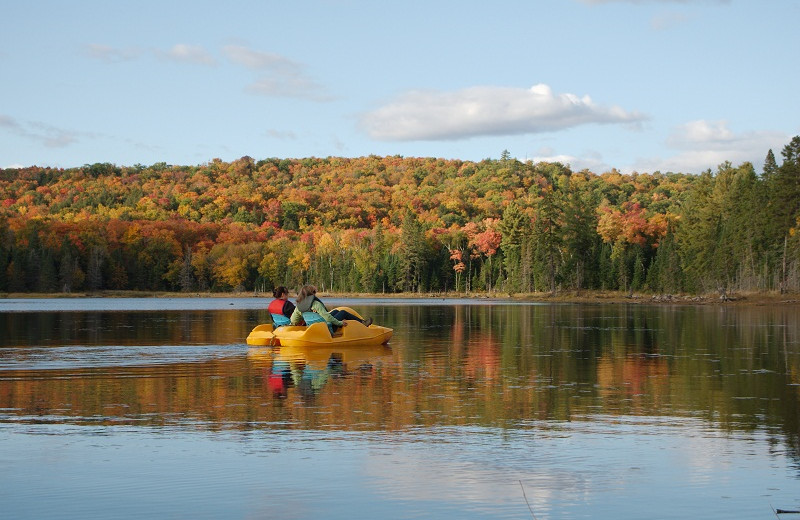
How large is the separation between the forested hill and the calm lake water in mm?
63548

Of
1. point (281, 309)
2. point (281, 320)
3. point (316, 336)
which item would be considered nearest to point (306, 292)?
point (316, 336)

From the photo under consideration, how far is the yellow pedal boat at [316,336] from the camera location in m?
28.2

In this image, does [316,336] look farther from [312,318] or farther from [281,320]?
[281,320]

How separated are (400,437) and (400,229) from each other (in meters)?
145

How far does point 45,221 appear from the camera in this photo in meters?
144

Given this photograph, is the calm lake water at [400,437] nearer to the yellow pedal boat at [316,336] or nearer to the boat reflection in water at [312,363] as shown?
the boat reflection in water at [312,363]

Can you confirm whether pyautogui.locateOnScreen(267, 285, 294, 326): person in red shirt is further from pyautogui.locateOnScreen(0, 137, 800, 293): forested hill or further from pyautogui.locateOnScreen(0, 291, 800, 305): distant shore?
pyautogui.locateOnScreen(0, 137, 800, 293): forested hill

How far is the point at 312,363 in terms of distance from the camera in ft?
79.1

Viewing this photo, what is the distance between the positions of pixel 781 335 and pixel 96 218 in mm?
138111

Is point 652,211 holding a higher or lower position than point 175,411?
higher

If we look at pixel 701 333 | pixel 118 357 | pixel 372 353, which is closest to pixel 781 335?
pixel 701 333

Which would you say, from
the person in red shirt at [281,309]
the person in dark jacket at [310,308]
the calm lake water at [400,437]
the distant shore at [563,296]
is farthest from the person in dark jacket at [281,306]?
the distant shore at [563,296]

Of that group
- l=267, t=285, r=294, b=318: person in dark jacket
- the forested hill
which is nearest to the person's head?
l=267, t=285, r=294, b=318: person in dark jacket

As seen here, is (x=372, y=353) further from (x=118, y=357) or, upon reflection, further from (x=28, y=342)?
(x=28, y=342)
